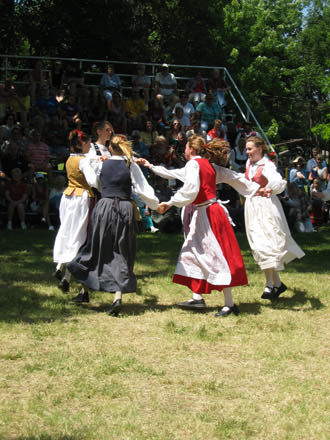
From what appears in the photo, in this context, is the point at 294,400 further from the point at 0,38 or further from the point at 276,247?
the point at 0,38

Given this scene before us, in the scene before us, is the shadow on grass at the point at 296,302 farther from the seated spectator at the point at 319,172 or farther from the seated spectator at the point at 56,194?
the seated spectator at the point at 319,172

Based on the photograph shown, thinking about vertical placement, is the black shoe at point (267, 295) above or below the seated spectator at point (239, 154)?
below

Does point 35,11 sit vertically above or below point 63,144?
above

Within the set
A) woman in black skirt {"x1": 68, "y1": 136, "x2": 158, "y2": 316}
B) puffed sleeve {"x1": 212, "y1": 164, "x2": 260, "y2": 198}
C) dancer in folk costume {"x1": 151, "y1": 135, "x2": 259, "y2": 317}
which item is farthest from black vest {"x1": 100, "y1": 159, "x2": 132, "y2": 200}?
puffed sleeve {"x1": 212, "y1": 164, "x2": 260, "y2": 198}

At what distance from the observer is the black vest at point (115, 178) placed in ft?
22.4

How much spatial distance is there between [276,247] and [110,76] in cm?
1025

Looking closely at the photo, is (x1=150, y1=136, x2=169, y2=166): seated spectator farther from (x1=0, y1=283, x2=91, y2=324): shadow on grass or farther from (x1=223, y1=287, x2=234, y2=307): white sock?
(x1=223, y1=287, x2=234, y2=307): white sock

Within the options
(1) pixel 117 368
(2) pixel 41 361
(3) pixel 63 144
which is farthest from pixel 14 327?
(3) pixel 63 144

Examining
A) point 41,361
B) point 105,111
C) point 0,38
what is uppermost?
point 0,38

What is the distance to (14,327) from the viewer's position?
6.12 metres

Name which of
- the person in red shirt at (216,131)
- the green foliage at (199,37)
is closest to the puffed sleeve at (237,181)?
the person in red shirt at (216,131)

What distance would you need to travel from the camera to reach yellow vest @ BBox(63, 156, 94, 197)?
7531mm

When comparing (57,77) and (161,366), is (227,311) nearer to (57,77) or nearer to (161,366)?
(161,366)

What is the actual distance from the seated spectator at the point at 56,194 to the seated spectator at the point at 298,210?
4923 millimetres
